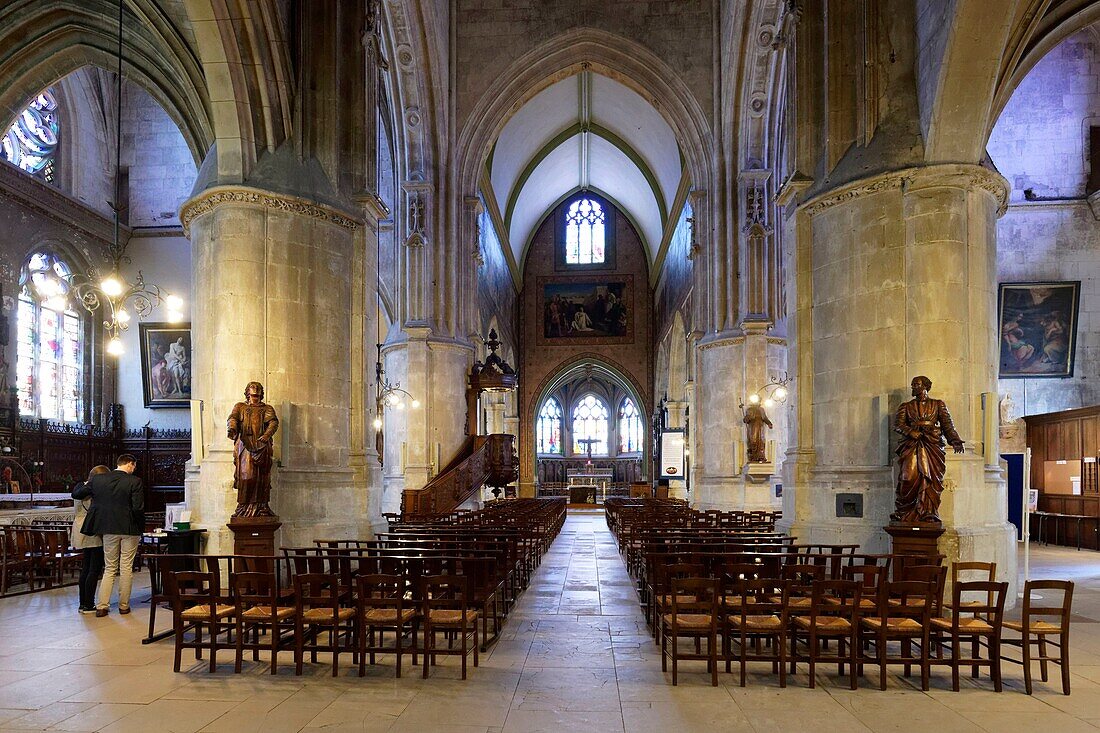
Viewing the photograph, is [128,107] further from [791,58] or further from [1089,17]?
[1089,17]

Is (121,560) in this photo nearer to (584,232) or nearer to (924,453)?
(924,453)

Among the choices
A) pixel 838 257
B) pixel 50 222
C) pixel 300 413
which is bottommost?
pixel 300 413

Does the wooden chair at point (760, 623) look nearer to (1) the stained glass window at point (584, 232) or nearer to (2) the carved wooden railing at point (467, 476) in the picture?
(2) the carved wooden railing at point (467, 476)

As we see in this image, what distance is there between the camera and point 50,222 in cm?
2195

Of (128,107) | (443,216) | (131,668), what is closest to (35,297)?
(128,107)

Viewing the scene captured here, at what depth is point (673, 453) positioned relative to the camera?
25922 mm

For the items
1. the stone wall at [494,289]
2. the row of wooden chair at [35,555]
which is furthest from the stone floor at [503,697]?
the stone wall at [494,289]

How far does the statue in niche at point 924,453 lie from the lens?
934cm

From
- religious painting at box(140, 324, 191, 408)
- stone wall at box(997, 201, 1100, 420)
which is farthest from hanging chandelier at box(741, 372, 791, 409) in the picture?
religious painting at box(140, 324, 191, 408)

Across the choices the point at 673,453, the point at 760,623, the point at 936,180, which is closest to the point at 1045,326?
the point at 673,453

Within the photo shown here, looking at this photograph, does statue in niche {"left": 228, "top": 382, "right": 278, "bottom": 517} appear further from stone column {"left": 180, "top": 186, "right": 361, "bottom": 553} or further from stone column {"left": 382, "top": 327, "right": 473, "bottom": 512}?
stone column {"left": 382, "top": 327, "right": 473, "bottom": 512}

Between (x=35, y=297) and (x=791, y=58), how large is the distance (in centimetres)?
1962

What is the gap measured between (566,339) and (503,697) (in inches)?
1480

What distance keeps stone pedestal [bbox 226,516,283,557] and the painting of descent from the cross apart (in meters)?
34.0
